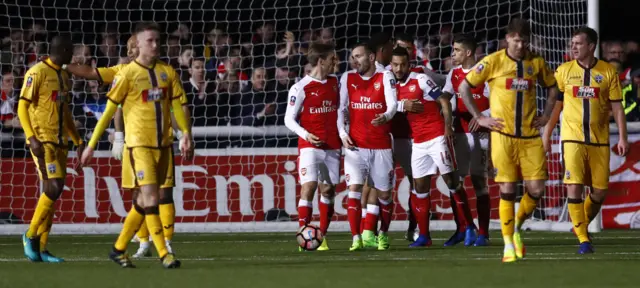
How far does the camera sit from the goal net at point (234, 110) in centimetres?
1495

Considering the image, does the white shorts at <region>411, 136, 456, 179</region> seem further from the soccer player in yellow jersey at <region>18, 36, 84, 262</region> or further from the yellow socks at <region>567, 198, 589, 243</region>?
the soccer player in yellow jersey at <region>18, 36, 84, 262</region>

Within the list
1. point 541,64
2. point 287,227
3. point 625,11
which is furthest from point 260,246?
point 625,11

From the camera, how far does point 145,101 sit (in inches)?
356

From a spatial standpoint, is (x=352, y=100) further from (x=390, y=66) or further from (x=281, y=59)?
(x=281, y=59)

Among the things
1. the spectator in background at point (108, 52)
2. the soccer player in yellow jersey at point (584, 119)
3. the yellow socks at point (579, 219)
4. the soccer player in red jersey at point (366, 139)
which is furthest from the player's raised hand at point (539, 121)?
the spectator in background at point (108, 52)

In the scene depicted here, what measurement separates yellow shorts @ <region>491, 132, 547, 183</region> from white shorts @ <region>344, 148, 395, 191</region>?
2.05m

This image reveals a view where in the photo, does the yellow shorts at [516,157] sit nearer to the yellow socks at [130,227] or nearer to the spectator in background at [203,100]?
the yellow socks at [130,227]

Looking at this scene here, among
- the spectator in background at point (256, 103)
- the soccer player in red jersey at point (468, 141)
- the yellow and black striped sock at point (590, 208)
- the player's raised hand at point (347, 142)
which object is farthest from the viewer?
the spectator in background at point (256, 103)

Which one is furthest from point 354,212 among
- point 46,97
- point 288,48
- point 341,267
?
point 288,48

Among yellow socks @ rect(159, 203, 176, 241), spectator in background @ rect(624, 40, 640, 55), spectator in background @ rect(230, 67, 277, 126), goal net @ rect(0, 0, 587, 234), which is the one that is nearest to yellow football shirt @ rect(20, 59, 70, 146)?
yellow socks @ rect(159, 203, 176, 241)

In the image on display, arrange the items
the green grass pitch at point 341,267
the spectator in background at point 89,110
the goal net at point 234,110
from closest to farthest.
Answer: the green grass pitch at point 341,267, the goal net at point 234,110, the spectator in background at point 89,110

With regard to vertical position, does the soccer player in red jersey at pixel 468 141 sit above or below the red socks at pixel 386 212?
above

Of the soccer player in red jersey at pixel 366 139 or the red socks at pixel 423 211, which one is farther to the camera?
the red socks at pixel 423 211

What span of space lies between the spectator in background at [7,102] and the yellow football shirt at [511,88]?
302 inches
